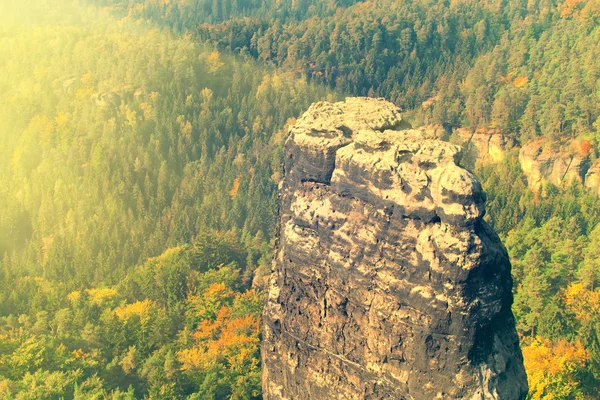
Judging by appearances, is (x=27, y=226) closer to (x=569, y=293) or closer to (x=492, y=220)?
(x=492, y=220)

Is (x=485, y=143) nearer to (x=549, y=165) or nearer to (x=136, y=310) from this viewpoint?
(x=549, y=165)

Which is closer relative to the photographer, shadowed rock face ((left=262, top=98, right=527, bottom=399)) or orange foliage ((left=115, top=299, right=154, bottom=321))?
shadowed rock face ((left=262, top=98, right=527, bottom=399))

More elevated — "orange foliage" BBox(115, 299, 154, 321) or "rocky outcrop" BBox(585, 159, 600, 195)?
"orange foliage" BBox(115, 299, 154, 321)

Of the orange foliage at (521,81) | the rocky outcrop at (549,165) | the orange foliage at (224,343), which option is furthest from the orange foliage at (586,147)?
the orange foliage at (224,343)

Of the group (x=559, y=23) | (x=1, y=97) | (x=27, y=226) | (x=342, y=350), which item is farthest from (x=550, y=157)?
(x=1, y=97)

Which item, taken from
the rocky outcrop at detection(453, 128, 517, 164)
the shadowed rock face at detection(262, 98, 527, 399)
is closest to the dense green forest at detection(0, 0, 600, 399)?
the rocky outcrop at detection(453, 128, 517, 164)

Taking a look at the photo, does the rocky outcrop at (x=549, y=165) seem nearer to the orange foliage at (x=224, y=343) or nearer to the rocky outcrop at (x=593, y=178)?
the rocky outcrop at (x=593, y=178)

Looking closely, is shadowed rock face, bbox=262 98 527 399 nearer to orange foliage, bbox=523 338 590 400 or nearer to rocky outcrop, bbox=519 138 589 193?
orange foliage, bbox=523 338 590 400

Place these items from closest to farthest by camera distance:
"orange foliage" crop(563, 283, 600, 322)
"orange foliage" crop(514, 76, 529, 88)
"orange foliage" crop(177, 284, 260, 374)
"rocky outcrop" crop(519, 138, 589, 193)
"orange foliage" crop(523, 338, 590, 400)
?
"orange foliage" crop(177, 284, 260, 374) < "orange foliage" crop(523, 338, 590, 400) < "orange foliage" crop(563, 283, 600, 322) < "rocky outcrop" crop(519, 138, 589, 193) < "orange foliage" crop(514, 76, 529, 88)
